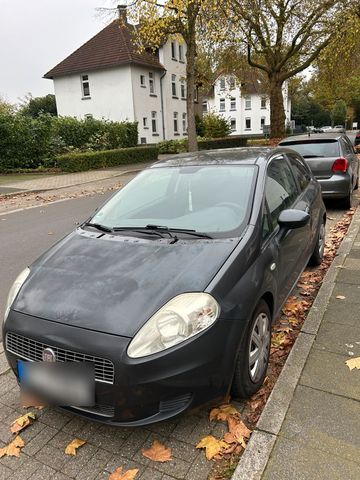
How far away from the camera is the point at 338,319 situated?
382 centimetres

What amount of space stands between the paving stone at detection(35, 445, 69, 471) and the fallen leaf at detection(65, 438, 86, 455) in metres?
0.03

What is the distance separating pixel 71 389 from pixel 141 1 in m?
20.1

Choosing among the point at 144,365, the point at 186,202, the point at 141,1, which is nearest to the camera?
the point at 144,365

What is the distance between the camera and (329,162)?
8.41m

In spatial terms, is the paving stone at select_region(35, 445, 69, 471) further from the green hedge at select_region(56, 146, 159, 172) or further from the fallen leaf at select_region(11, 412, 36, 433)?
the green hedge at select_region(56, 146, 159, 172)

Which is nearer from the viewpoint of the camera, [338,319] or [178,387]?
[178,387]

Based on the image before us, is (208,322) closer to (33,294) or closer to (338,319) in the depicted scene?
(33,294)

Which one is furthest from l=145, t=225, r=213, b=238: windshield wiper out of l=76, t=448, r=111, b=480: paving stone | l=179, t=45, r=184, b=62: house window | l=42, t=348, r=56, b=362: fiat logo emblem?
l=179, t=45, r=184, b=62: house window

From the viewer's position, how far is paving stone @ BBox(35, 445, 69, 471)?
7.79 ft

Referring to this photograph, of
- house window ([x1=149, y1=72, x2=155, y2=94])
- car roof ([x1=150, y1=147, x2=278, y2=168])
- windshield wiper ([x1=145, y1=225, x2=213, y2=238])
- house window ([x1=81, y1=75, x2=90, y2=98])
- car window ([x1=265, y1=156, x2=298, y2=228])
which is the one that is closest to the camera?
windshield wiper ([x1=145, y1=225, x2=213, y2=238])

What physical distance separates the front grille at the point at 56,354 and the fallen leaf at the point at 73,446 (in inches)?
20.8

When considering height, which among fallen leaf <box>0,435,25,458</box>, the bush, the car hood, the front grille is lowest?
fallen leaf <box>0,435,25,458</box>

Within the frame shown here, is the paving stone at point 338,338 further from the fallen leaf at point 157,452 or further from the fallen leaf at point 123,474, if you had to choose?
the fallen leaf at point 123,474

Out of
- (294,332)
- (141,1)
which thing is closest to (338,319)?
(294,332)
